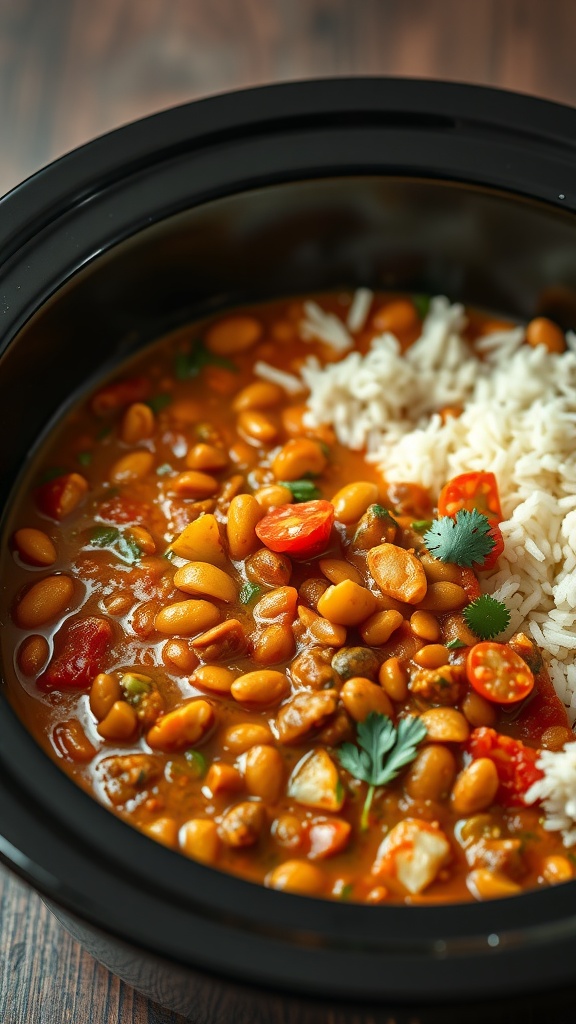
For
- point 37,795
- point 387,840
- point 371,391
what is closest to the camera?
point 37,795

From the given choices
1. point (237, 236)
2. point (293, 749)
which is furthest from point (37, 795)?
point (237, 236)

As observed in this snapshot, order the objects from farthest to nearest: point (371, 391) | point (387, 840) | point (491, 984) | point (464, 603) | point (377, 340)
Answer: point (377, 340), point (371, 391), point (464, 603), point (387, 840), point (491, 984)

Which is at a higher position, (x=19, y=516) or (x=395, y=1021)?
(x=19, y=516)

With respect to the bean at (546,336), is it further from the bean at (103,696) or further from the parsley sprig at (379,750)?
the bean at (103,696)

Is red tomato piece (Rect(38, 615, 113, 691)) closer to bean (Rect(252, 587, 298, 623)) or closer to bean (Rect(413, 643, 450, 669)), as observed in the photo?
bean (Rect(252, 587, 298, 623))

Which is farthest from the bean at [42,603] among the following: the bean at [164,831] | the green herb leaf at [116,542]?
the bean at [164,831]

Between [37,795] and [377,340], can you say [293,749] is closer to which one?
[37,795]


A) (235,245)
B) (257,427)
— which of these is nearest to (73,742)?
(257,427)
